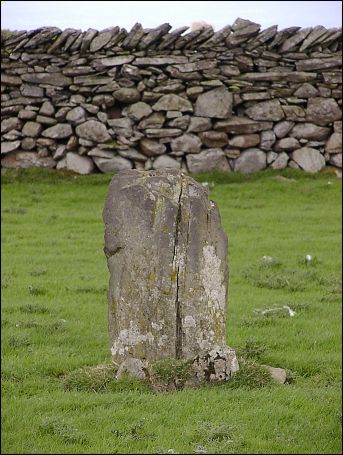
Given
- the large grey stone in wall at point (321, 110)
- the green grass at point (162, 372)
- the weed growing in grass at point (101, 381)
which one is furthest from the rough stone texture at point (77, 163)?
the weed growing in grass at point (101, 381)

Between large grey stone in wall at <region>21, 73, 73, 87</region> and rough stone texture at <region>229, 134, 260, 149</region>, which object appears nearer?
large grey stone in wall at <region>21, 73, 73, 87</region>

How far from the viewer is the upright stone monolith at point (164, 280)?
8578 millimetres

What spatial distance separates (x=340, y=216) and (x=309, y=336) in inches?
358

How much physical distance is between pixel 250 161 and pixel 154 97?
3.16 meters

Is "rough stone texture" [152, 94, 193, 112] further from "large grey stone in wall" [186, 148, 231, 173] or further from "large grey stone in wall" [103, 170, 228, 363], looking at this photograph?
"large grey stone in wall" [103, 170, 228, 363]

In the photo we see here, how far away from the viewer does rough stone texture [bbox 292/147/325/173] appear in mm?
23125

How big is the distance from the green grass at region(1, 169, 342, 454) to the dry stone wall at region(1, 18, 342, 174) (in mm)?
1924

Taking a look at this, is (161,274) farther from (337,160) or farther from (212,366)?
(337,160)

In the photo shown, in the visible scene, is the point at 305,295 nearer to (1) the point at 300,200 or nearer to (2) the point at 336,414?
(2) the point at 336,414

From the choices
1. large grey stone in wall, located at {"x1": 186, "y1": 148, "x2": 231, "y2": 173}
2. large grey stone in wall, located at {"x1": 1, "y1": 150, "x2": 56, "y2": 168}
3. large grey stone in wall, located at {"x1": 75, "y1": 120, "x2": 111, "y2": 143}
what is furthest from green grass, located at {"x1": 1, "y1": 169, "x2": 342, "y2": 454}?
large grey stone in wall, located at {"x1": 75, "y1": 120, "x2": 111, "y2": 143}

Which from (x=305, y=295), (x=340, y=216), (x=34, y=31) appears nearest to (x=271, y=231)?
(x=340, y=216)

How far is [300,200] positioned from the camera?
69.1ft

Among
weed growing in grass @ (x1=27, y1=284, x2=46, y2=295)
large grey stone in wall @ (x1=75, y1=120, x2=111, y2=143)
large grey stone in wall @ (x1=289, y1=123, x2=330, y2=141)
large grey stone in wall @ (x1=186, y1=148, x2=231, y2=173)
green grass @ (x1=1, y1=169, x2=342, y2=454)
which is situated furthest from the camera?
large grey stone in wall @ (x1=289, y1=123, x2=330, y2=141)

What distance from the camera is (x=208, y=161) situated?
2266 cm
